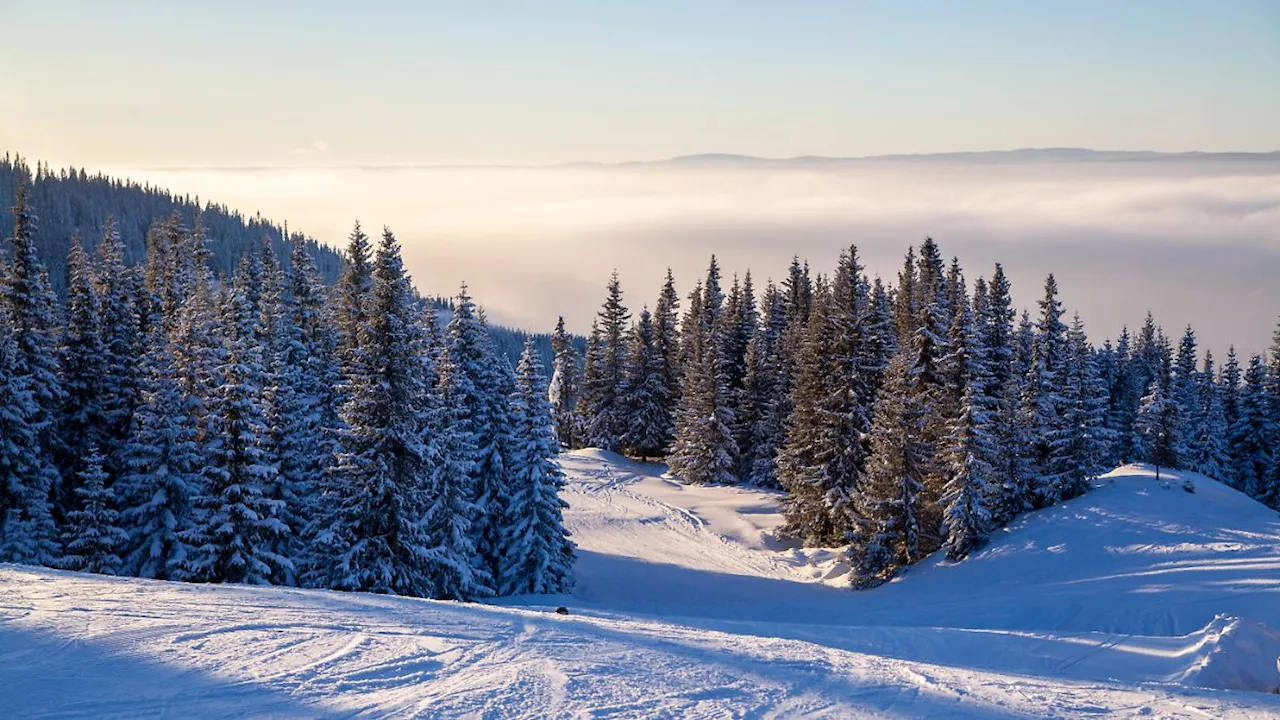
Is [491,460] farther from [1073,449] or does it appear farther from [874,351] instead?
[1073,449]

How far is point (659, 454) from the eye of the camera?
224ft

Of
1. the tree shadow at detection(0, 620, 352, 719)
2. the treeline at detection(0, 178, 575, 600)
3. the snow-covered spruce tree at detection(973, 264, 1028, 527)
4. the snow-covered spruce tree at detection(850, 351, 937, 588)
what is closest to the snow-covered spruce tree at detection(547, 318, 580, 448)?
the treeline at detection(0, 178, 575, 600)

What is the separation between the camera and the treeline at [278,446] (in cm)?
2716

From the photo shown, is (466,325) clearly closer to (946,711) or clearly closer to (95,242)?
(946,711)

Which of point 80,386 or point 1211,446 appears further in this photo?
point 1211,446

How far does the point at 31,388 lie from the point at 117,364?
3.96m

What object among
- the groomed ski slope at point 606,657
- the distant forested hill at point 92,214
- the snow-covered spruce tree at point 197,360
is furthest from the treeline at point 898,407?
the distant forested hill at point 92,214

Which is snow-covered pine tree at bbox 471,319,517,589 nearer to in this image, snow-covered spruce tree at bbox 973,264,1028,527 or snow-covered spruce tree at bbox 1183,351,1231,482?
snow-covered spruce tree at bbox 973,264,1028,527

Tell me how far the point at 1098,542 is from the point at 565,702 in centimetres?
2793

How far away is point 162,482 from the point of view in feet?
92.4

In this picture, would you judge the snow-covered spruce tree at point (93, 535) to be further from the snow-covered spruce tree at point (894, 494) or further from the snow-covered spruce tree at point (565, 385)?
the snow-covered spruce tree at point (565, 385)

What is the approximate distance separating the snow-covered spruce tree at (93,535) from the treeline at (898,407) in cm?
2725

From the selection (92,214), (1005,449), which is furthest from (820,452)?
(92,214)

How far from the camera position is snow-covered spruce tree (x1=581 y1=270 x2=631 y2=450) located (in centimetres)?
6931
